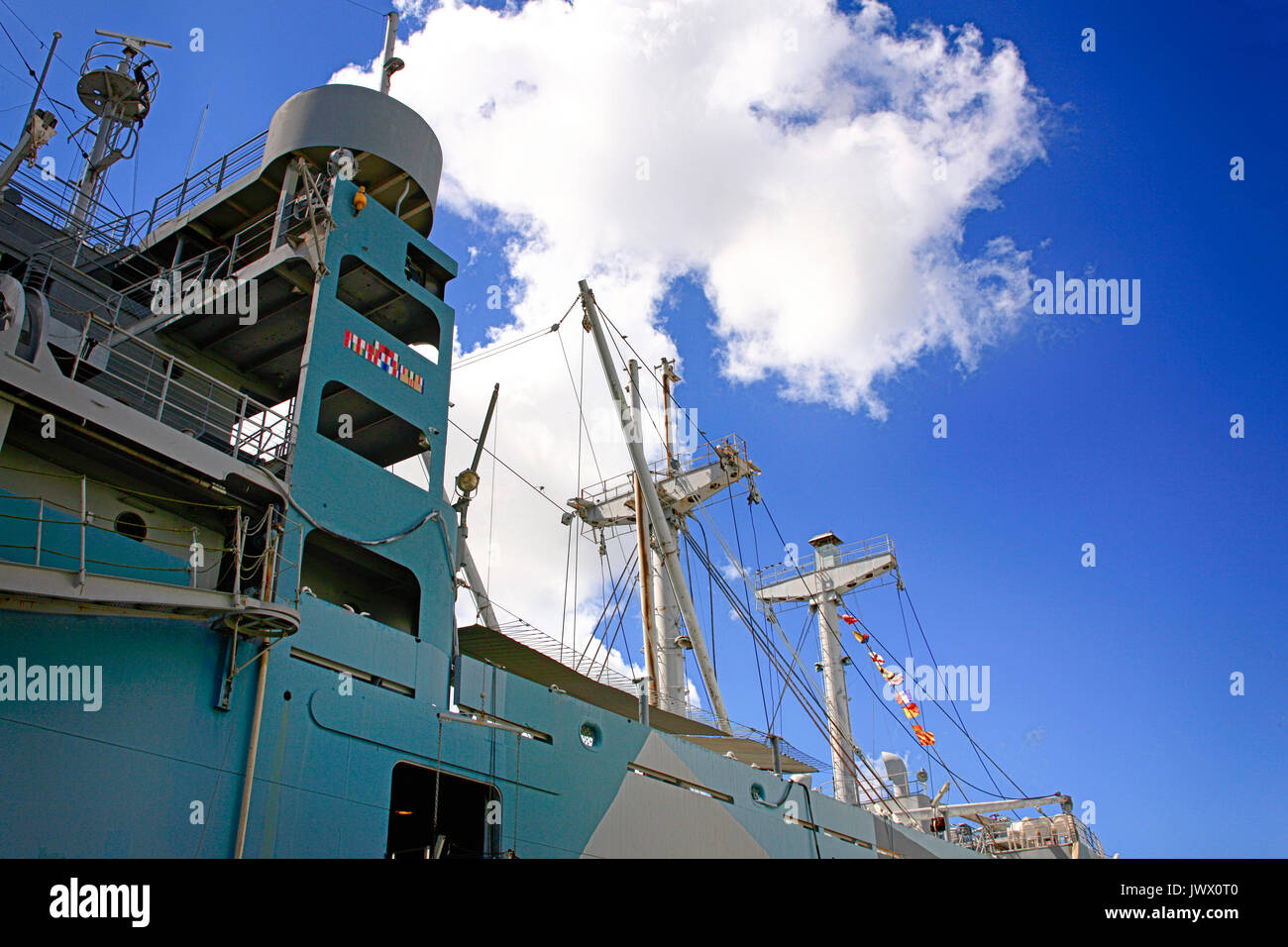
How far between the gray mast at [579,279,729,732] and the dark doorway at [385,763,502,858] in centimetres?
1011

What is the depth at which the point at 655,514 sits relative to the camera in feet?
82.9

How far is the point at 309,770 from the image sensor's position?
11469 millimetres

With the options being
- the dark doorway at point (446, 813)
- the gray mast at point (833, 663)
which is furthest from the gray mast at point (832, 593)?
the dark doorway at point (446, 813)

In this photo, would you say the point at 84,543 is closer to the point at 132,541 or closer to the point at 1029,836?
the point at 132,541

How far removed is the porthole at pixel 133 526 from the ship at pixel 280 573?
0.04 m

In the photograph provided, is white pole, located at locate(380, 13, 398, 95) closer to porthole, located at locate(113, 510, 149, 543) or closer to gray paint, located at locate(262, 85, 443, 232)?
gray paint, located at locate(262, 85, 443, 232)

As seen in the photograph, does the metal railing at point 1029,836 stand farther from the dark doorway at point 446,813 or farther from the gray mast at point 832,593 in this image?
the dark doorway at point 446,813

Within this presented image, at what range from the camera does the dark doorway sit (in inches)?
536

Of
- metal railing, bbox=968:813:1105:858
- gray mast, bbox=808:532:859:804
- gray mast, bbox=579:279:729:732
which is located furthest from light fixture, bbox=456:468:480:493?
metal railing, bbox=968:813:1105:858

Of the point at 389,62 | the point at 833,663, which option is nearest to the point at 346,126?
the point at 389,62

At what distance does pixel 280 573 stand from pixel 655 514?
14.4m

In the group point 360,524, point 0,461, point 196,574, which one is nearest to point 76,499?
point 0,461
